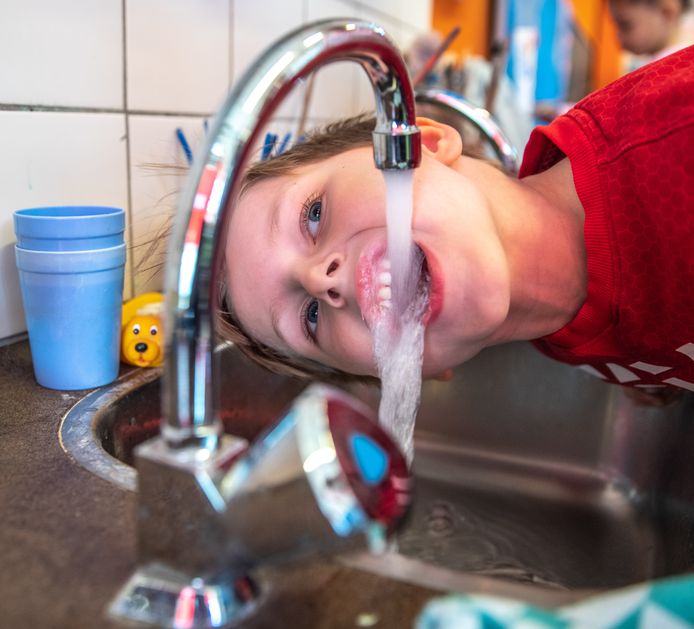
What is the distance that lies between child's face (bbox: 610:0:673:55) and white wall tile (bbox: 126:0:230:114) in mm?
1941

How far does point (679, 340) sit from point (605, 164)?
0.19 meters

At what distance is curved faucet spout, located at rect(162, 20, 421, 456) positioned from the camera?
0.33 meters

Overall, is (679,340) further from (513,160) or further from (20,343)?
(20,343)

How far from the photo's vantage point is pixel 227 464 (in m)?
0.34

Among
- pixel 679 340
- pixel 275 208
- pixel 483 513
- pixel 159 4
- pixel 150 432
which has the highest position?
pixel 159 4

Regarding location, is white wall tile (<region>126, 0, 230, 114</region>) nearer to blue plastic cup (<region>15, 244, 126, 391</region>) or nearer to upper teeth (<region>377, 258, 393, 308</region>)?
blue plastic cup (<region>15, 244, 126, 391</region>)

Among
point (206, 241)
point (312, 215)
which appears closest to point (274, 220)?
point (312, 215)

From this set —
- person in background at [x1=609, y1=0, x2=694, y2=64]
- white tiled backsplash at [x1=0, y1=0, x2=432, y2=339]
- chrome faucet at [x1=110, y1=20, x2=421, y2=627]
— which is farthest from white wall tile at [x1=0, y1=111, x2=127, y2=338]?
person in background at [x1=609, y1=0, x2=694, y2=64]

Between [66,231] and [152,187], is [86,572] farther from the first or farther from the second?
[152,187]

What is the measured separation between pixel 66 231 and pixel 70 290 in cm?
5

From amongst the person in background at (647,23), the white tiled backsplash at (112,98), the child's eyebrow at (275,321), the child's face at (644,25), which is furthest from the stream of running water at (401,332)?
the child's face at (644,25)

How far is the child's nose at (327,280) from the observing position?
650mm

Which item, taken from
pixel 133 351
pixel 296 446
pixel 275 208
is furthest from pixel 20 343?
pixel 296 446

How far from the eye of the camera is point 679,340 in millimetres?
742
